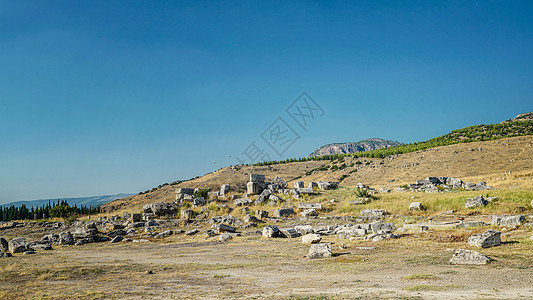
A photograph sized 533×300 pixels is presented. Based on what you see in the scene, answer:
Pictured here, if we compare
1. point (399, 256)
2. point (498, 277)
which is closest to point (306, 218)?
point (399, 256)

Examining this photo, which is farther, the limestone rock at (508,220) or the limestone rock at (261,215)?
the limestone rock at (261,215)

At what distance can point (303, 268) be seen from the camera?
10.9 meters

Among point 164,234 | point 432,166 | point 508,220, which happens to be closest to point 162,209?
point 164,234

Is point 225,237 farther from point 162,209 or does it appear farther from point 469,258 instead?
point 162,209

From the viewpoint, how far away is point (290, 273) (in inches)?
401

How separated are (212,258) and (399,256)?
7.25m

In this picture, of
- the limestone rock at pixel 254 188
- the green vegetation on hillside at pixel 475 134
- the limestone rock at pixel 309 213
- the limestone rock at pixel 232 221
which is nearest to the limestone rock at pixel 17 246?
the limestone rock at pixel 232 221

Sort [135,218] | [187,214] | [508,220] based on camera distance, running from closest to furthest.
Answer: [508,220] < [187,214] < [135,218]

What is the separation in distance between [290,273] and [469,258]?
16.2 ft

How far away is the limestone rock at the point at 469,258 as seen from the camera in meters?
9.27

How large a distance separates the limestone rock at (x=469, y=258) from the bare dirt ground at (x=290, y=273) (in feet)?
0.76

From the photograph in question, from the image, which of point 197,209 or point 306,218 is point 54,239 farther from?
point 306,218

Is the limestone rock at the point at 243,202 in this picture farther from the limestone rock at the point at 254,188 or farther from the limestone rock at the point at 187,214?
the limestone rock at the point at 187,214

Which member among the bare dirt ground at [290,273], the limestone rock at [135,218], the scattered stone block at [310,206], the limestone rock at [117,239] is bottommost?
the limestone rock at [117,239]
